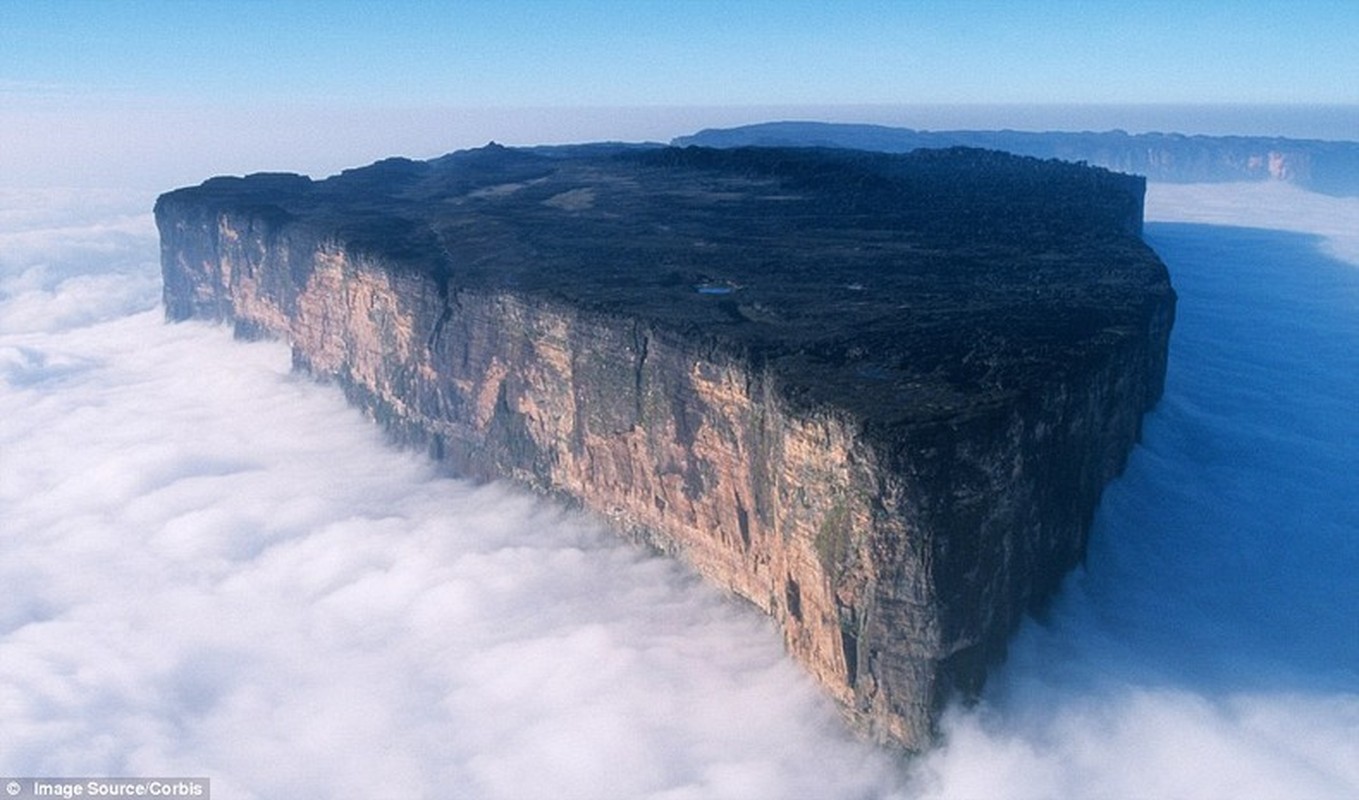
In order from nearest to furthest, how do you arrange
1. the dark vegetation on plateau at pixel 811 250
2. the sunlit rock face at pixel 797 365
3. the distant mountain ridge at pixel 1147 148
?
the sunlit rock face at pixel 797 365 → the dark vegetation on plateau at pixel 811 250 → the distant mountain ridge at pixel 1147 148

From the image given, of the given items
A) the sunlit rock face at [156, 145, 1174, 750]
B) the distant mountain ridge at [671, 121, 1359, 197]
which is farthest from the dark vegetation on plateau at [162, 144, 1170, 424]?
the distant mountain ridge at [671, 121, 1359, 197]

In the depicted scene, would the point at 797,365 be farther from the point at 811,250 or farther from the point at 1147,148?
the point at 1147,148

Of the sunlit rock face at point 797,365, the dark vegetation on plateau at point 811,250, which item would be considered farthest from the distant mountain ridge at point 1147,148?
the sunlit rock face at point 797,365

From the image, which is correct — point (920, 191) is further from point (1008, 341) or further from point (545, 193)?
point (1008, 341)

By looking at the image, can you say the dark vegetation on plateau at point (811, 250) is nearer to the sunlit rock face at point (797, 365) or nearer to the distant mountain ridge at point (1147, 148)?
the sunlit rock face at point (797, 365)

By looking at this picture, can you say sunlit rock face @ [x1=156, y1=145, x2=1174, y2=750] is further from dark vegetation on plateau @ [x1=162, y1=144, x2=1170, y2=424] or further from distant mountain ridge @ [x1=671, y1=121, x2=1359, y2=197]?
distant mountain ridge @ [x1=671, y1=121, x2=1359, y2=197]

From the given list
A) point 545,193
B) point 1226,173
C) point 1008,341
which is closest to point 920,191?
point 545,193
